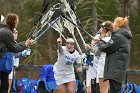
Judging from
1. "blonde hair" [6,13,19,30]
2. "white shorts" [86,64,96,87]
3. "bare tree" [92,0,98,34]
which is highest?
"bare tree" [92,0,98,34]

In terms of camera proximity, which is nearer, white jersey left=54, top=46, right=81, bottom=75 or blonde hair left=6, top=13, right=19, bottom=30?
blonde hair left=6, top=13, right=19, bottom=30

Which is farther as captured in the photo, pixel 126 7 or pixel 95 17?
pixel 126 7

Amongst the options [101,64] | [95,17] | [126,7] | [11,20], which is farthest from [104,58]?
[126,7]

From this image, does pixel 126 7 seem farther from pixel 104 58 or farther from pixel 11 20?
pixel 11 20

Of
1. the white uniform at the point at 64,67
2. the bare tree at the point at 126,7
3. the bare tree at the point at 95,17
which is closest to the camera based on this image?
the white uniform at the point at 64,67

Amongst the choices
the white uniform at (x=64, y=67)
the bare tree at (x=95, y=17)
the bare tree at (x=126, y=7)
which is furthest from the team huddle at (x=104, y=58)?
the bare tree at (x=126, y=7)

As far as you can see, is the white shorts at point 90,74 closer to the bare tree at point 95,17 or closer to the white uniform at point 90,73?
the white uniform at point 90,73

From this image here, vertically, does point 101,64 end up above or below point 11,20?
below

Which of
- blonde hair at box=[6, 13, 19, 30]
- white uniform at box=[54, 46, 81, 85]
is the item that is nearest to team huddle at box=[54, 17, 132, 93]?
white uniform at box=[54, 46, 81, 85]

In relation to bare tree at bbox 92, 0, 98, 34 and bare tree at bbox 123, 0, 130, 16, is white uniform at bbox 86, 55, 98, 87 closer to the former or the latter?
bare tree at bbox 92, 0, 98, 34

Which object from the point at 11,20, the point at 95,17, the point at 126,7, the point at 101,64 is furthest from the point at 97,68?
the point at 126,7

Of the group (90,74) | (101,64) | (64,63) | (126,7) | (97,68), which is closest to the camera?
(101,64)

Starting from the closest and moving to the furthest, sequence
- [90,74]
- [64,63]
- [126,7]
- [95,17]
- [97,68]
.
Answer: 1. [97,68]
2. [64,63]
3. [90,74]
4. [95,17]
5. [126,7]

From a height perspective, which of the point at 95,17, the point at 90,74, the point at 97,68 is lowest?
the point at 90,74
